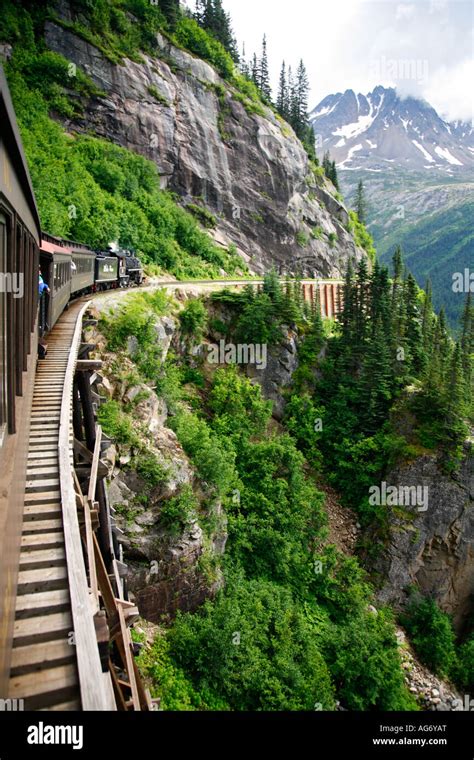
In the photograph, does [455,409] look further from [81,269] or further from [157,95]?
[157,95]

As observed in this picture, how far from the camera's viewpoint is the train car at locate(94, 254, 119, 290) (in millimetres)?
24188

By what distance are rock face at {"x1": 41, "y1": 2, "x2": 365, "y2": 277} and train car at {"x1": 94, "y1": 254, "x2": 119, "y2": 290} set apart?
22081 mm

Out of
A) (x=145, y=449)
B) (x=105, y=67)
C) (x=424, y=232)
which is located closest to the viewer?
(x=145, y=449)

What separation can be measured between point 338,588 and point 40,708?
830 inches

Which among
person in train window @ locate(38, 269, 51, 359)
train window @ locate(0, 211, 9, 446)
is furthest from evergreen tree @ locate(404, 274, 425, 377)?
train window @ locate(0, 211, 9, 446)

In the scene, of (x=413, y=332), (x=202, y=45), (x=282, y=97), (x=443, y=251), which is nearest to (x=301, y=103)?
(x=282, y=97)

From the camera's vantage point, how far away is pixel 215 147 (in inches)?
1961

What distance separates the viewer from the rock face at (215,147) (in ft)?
137

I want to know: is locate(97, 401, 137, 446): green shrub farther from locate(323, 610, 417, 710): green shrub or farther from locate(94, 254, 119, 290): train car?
locate(323, 610, 417, 710): green shrub

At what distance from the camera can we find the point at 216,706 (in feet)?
41.7

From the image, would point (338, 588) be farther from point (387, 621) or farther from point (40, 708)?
point (40, 708)

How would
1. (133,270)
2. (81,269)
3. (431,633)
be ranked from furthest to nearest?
(133,270) < (431,633) < (81,269)

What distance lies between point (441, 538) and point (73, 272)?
2529 centimetres

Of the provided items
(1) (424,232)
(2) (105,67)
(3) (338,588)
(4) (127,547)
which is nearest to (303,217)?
(2) (105,67)
